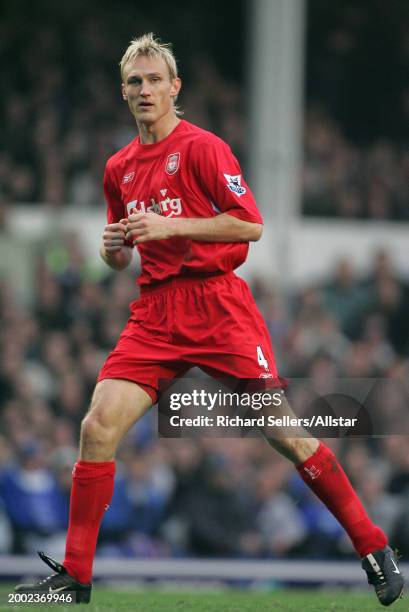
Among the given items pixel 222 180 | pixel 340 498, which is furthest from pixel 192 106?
pixel 340 498

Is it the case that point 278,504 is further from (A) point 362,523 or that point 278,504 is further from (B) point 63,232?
(A) point 362,523

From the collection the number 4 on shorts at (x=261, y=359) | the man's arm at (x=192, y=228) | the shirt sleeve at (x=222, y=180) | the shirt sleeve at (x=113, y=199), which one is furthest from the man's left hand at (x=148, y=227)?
the number 4 on shorts at (x=261, y=359)

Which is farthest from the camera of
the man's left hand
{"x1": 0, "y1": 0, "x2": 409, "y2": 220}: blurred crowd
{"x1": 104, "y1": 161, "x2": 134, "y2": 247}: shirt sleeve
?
{"x1": 0, "y1": 0, "x2": 409, "y2": 220}: blurred crowd

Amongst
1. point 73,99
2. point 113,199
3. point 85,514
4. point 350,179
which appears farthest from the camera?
point 350,179

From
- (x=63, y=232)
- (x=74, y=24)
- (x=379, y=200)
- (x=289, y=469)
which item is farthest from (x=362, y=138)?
(x=289, y=469)

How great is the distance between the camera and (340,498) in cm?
543

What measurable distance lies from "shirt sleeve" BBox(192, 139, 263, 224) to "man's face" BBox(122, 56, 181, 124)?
0.25 m

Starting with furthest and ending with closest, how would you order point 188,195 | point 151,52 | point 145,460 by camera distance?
point 145,460 < point 151,52 < point 188,195

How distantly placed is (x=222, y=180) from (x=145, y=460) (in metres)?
5.30

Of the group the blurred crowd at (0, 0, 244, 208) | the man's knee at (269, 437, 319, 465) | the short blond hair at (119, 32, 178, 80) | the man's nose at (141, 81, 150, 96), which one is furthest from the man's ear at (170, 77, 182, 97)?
the blurred crowd at (0, 0, 244, 208)

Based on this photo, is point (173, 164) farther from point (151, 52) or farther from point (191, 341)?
point (191, 341)

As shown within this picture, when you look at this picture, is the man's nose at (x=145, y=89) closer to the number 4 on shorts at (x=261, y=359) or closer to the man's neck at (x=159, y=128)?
the man's neck at (x=159, y=128)

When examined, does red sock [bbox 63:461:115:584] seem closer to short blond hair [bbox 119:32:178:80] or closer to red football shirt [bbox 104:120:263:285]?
red football shirt [bbox 104:120:263:285]

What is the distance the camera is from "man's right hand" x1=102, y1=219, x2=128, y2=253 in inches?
209
